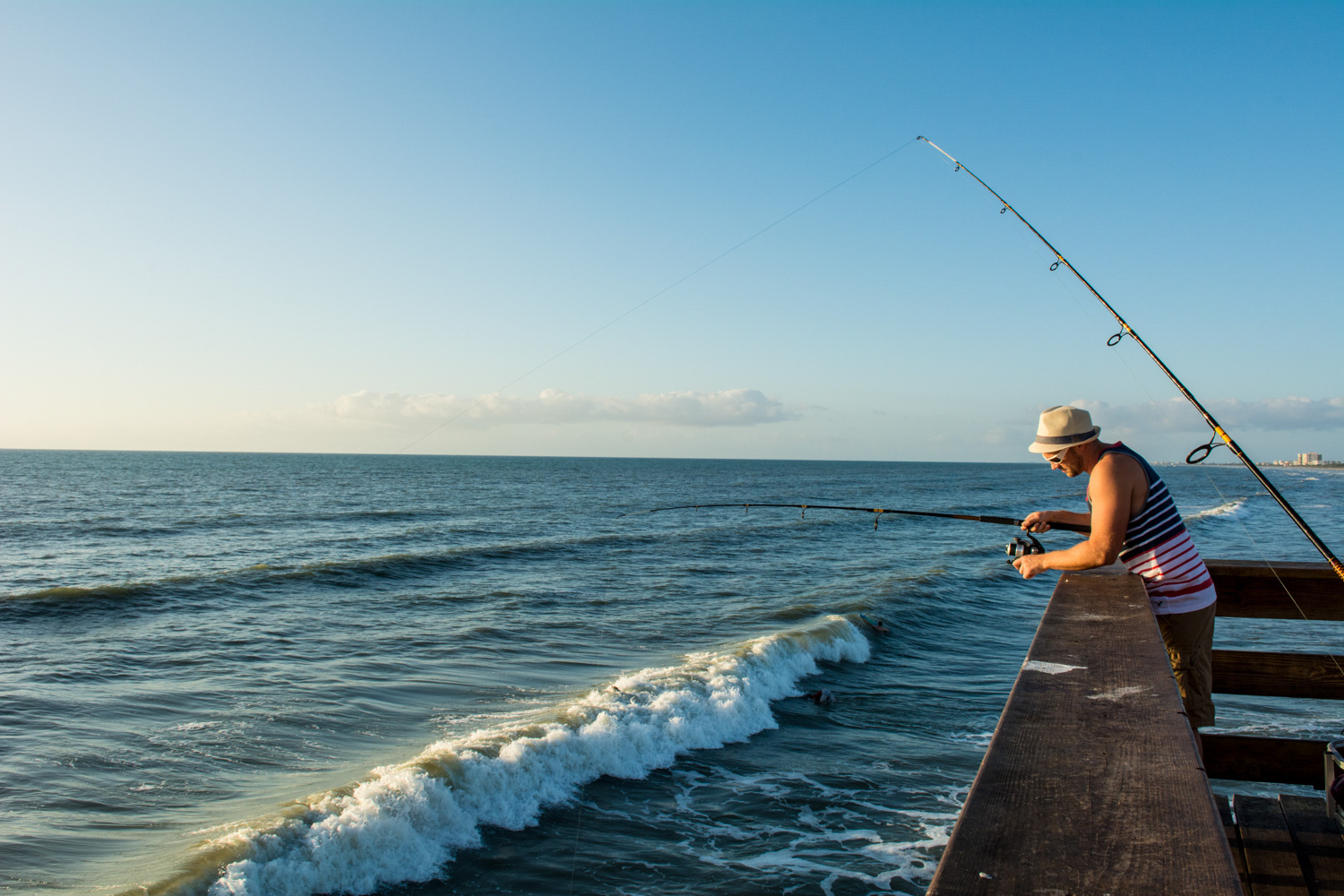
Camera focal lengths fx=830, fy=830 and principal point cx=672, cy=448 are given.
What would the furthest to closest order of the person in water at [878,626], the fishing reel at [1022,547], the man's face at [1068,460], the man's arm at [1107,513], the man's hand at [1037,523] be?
the person in water at [878,626] → the fishing reel at [1022,547] → the man's hand at [1037,523] → the man's face at [1068,460] → the man's arm at [1107,513]

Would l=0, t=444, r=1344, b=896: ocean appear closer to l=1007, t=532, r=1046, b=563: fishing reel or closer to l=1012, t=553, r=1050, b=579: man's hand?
l=1007, t=532, r=1046, b=563: fishing reel

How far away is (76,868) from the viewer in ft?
19.4

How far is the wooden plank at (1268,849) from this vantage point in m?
2.83

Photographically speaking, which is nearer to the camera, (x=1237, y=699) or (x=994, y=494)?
(x=1237, y=699)

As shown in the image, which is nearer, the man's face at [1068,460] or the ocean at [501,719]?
the man's face at [1068,460]

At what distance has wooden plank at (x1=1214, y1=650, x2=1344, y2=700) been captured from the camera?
344 centimetres

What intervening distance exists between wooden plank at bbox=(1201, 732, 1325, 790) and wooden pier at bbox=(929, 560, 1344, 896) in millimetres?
233

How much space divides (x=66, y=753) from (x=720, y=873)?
6.72 m

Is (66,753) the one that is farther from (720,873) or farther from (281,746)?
(720,873)

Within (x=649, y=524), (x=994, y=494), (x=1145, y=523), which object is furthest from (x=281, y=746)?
(x=994, y=494)

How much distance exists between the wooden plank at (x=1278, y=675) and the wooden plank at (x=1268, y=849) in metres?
0.46

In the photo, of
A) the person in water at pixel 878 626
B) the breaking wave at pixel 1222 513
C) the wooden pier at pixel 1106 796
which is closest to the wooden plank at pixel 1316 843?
the wooden pier at pixel 1106 796

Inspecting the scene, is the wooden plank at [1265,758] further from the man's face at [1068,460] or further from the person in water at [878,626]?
the person in water at [878,626]

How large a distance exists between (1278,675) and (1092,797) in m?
2.84
